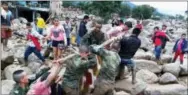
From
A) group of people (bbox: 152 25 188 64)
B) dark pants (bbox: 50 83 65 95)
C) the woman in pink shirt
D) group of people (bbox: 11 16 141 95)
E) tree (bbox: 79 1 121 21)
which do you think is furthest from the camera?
tree (bbox: 79 1 121 21)

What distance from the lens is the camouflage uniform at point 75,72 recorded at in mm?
7523

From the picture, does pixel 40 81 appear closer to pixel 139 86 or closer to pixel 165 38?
pixel 139 86

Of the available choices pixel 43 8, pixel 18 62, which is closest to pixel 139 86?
pixel 18 62

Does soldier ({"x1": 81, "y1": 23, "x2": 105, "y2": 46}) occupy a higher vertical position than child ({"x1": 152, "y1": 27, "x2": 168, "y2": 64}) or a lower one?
higher

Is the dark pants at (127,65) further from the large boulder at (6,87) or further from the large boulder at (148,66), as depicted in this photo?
the large boulder at (6,87)

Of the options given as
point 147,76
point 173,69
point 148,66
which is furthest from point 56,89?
point 173,69

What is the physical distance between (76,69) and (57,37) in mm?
3079

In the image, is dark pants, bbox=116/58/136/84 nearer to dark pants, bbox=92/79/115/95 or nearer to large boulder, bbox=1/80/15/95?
dark pants, bbox=92/79/115/95

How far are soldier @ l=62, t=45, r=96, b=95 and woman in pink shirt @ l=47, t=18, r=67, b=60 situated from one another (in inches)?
102

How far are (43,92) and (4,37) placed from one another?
266 inches

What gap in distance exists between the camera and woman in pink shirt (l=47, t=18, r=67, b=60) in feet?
34.4

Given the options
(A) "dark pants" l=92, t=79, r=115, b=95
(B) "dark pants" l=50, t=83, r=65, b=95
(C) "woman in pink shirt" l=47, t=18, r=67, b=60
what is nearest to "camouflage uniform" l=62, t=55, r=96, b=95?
(B) "dark pants" l=50, t=83, r=65, b=95

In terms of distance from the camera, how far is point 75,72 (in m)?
7.75

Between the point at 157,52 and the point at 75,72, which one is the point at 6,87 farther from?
the point at 157,52
